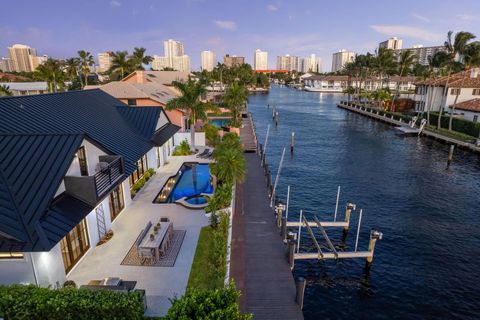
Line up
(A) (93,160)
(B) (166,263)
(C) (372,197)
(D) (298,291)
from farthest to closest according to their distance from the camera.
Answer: (C) (372,197) → (A) (93,160) → (B) (166,263) → (D) (298,291)

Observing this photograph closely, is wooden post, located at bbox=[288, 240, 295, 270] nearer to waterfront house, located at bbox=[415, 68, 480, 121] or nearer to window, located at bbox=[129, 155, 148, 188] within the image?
window, located at bbox=[129, 155, 148, 188]

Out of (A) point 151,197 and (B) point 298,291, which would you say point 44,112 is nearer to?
(A) point 151,197

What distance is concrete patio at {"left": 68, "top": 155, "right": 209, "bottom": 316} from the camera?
14.8 m

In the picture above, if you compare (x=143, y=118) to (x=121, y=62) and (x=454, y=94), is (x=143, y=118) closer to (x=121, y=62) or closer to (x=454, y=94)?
(x=121, y=62)

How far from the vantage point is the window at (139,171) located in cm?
2703

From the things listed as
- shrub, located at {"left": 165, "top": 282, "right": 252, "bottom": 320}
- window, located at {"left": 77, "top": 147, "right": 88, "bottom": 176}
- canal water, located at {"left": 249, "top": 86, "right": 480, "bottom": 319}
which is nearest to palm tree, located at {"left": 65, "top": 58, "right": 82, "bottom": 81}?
canal water, located at {"left": 249, "top": 86, "right": 480, "bottom": 319}

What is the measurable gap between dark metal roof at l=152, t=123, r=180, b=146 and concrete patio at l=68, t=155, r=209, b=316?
673 cm

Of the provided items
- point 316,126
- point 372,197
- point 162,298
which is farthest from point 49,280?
point 316,126

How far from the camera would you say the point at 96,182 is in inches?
636

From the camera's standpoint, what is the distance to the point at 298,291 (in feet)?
50.2

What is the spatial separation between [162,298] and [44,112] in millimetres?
15033

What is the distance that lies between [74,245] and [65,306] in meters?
5.94

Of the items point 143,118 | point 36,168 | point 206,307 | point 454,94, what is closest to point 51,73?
point 143,118

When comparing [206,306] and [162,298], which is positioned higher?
[206,306]
